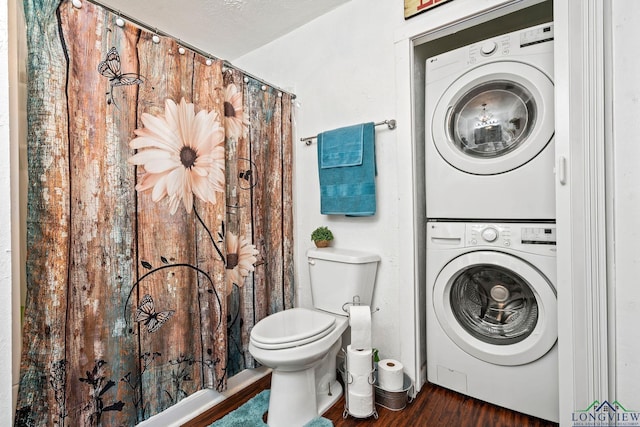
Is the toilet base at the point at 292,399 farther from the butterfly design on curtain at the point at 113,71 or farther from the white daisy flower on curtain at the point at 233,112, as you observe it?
the butterfly design on curtain at the point at 113,71

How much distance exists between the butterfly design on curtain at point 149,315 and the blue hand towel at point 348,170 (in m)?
1.01

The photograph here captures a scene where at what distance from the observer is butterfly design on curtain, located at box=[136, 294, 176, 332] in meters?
1.26

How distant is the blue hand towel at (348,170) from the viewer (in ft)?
5.45

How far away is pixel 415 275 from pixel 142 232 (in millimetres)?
1314

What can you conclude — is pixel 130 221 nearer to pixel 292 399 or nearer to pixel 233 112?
pixel 233 112

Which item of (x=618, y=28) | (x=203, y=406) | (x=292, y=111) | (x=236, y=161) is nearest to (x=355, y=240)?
(x=236, y=161)

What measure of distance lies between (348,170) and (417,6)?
896 millimetres

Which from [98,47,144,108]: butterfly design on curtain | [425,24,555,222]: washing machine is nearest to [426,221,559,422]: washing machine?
[425,24,555,222]: washing machine

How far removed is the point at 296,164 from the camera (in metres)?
2.08

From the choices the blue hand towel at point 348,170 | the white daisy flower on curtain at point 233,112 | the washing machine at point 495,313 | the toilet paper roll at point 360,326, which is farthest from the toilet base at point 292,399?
the white daisy flower on curtain at point 233,112

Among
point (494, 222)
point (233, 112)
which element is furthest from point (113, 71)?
point (494, 222)

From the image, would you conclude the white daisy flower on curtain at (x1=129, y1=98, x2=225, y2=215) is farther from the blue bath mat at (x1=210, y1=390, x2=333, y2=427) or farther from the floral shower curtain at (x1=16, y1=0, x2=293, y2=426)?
the blue bath mat at (x1=210, y1=390, x2=333, y2=427)

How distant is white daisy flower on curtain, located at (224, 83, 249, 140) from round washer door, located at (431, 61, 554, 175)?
3.46 feet

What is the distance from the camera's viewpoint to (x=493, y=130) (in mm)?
1431
